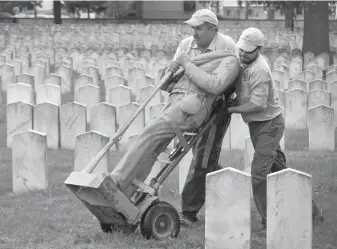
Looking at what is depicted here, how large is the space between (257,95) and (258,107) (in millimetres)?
93

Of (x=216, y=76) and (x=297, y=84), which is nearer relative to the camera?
(x=216, y=76)

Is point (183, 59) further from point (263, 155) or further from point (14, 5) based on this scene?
point (14, 5)

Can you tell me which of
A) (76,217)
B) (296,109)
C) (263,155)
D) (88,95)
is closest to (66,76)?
(88,95)

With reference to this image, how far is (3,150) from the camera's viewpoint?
986 centimetres

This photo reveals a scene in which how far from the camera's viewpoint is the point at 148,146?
5.77 meters

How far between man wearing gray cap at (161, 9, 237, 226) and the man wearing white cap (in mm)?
162

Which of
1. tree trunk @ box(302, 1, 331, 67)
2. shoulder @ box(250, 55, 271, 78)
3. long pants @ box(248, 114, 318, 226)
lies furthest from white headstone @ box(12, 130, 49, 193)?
tree trunk @ box(302, 1, 331, 67)

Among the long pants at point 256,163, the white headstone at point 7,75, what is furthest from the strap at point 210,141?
the white headstone at point 7,75

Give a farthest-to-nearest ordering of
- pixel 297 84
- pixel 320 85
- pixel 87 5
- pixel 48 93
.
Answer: pixel 87 5 < pixel 297 84 < pixel 320 85 < pixel 48 93

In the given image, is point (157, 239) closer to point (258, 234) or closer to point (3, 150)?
point (258, 234)

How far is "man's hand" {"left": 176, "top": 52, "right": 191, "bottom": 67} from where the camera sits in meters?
5.91

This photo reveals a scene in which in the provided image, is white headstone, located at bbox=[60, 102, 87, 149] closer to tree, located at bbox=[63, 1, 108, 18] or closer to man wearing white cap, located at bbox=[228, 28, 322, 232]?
man wearing white cap, located at bbox=[228, 28, 322, 232]

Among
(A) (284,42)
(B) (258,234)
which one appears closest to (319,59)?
(A) (284,42)

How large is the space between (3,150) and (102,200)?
14.7ft
